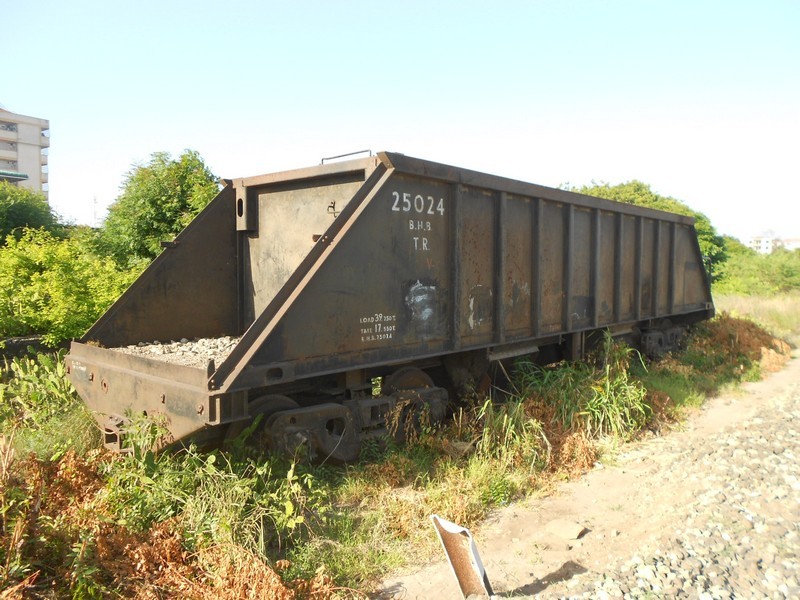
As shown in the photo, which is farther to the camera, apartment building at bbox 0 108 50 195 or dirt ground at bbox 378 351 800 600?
apartment building at bbox 0 108 50 195

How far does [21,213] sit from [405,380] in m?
19.5

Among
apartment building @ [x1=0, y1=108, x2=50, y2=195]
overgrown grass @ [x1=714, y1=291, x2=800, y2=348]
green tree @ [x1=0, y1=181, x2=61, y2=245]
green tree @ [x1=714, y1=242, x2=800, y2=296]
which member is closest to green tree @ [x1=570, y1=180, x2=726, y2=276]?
green tree @ [x1=714, y1=242, x2=800, y2=296]

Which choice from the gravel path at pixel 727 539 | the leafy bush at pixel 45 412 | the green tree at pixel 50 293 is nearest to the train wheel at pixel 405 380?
the gravel path at pixel 727 539

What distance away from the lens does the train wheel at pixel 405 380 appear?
5.79m

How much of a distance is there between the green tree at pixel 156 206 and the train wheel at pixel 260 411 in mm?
7295

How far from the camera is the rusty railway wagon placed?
454 centimetres

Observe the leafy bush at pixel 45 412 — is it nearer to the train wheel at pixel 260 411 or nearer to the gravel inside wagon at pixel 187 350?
the gravel inside wagon at pixel 187 350

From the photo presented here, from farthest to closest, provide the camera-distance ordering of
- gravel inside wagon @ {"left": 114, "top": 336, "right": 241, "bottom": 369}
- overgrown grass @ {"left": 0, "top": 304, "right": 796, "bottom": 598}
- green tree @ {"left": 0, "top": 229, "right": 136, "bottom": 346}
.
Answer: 1. green tree @ {"left": 0, "top": 229, "right": 136, "bottom": 346}
2. gravel inside wagon @ {"left": 114, "top": 336, "right": 241, "bottom": 369}
3. overgrown grass @ {"left": 0, "top": 304, "right": 796, "bottom": 598}

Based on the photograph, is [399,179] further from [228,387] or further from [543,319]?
[543,319]

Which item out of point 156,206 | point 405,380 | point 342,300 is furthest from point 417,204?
point 156,206

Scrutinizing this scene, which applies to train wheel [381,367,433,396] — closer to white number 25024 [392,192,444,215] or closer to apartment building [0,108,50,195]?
white number 25024 [392,192,444,215]

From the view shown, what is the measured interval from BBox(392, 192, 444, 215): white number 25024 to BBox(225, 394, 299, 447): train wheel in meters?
1.92

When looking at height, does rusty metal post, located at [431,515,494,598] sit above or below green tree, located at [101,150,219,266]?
below

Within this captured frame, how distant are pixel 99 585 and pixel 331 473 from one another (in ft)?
7.17
